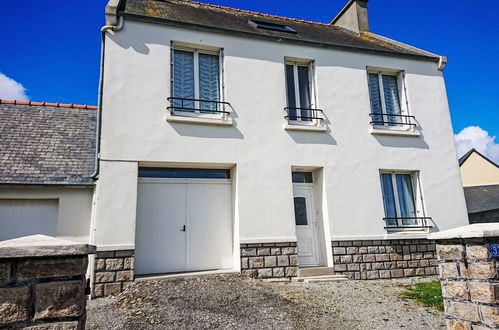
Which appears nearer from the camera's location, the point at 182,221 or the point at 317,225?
the point at 182,221

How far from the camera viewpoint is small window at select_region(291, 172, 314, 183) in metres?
8.44

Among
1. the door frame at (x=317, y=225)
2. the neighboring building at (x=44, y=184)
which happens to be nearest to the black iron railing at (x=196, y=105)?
the neighboring building at (x=44, y=184)

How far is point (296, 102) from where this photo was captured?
8.65 meters

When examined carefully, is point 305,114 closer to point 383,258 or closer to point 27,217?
point 383,258

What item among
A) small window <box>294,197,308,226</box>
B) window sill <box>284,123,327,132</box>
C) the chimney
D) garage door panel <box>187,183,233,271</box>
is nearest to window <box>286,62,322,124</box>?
window sill <box>284,123,327,132</box>

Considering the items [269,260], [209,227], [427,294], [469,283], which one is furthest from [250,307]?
[427,294]

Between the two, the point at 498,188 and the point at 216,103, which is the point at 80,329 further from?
the point at 498,188

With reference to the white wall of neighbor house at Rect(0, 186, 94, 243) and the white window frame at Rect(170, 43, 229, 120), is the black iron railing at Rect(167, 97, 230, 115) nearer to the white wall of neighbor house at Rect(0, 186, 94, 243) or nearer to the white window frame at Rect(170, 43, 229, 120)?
the white window frame at Rect(170, 43, 229, 120)

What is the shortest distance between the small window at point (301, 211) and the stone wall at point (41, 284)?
6.44 meters

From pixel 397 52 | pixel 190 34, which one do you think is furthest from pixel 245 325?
pixel 397 52

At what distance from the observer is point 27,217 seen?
24.0ft

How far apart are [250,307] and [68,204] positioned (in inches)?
182

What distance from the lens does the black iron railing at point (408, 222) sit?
8.51 m

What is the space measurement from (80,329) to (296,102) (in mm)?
7336
